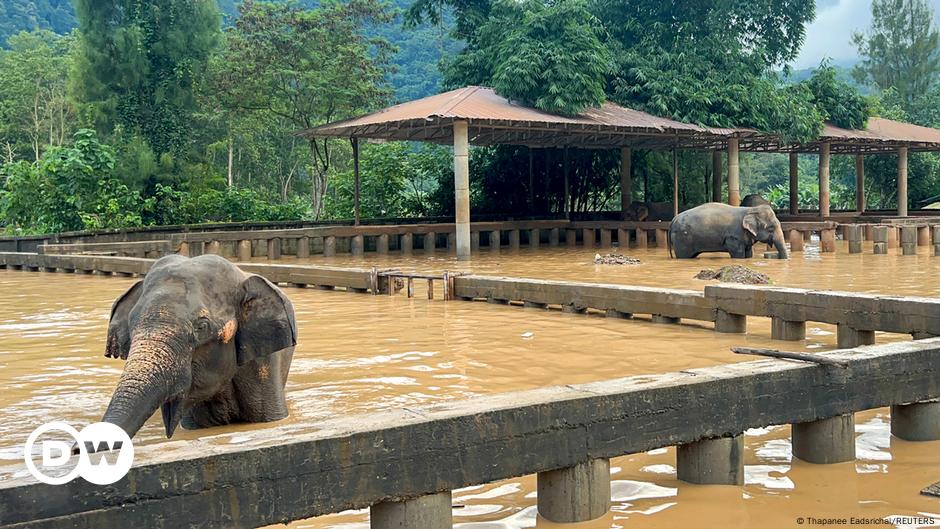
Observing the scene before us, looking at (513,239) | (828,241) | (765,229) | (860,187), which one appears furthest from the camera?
(860,187)

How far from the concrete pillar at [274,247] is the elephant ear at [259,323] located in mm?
20281

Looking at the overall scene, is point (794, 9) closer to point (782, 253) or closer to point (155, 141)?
point (782, 253)

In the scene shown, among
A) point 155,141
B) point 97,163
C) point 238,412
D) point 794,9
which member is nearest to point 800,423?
point 238,412

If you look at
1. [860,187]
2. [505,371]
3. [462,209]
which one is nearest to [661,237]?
[462,209]

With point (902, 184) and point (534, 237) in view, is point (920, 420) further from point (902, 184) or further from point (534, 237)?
point (902, 184)

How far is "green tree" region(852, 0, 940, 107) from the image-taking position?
172 feet

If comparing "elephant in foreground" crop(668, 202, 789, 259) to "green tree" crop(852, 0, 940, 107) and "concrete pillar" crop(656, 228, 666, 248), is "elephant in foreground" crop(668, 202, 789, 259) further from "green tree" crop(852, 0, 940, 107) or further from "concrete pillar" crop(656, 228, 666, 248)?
"green tree" crop(852, 0, 940, 107)

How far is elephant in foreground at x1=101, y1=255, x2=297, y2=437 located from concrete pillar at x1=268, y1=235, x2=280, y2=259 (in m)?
19.8

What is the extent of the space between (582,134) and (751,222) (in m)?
7.11

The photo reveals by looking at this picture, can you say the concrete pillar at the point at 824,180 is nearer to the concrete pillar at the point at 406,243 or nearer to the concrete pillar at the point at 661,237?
the concrete pillar at the point at 661,237

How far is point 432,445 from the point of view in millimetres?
4160

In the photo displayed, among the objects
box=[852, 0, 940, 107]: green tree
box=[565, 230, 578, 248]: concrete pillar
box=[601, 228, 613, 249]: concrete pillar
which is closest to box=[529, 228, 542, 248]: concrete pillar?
box=[565, 230, 578, 248]: concrete pillar

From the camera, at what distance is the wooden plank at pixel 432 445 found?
11.5ft

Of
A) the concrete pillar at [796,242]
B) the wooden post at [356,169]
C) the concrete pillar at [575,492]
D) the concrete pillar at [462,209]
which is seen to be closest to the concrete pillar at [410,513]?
the concrete pillar at [575,492]
